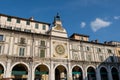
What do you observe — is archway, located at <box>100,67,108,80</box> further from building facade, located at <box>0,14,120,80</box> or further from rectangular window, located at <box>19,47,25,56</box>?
rectangular window, located at <box>19,47,25,56</box>

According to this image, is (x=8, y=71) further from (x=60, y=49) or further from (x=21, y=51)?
(x=60, y=49)

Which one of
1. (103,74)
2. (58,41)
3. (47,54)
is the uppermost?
(58,41)

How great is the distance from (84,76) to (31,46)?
16525 mm

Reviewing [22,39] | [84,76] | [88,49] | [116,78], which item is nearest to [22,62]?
[22,39]

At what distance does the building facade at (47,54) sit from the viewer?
29.9 m

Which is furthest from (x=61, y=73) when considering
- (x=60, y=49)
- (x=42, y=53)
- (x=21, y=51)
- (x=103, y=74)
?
(x=103, y=74)

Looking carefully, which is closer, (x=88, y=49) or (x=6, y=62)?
(x=6, y=62)

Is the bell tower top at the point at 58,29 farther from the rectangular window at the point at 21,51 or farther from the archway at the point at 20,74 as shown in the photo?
the archway at the point at 20,74

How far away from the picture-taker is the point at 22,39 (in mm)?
31953

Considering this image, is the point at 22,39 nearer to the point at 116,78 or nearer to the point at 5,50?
the point at 5,50

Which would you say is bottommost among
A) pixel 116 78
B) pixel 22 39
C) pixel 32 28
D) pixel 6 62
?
pixel 116 78

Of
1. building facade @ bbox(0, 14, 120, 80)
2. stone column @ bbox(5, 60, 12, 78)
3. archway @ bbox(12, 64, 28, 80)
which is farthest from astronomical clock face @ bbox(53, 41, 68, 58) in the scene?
stone column @ bbox(5, 60, 12, 78)

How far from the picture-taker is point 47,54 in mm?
33594

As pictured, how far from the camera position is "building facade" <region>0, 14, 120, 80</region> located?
29.9m
